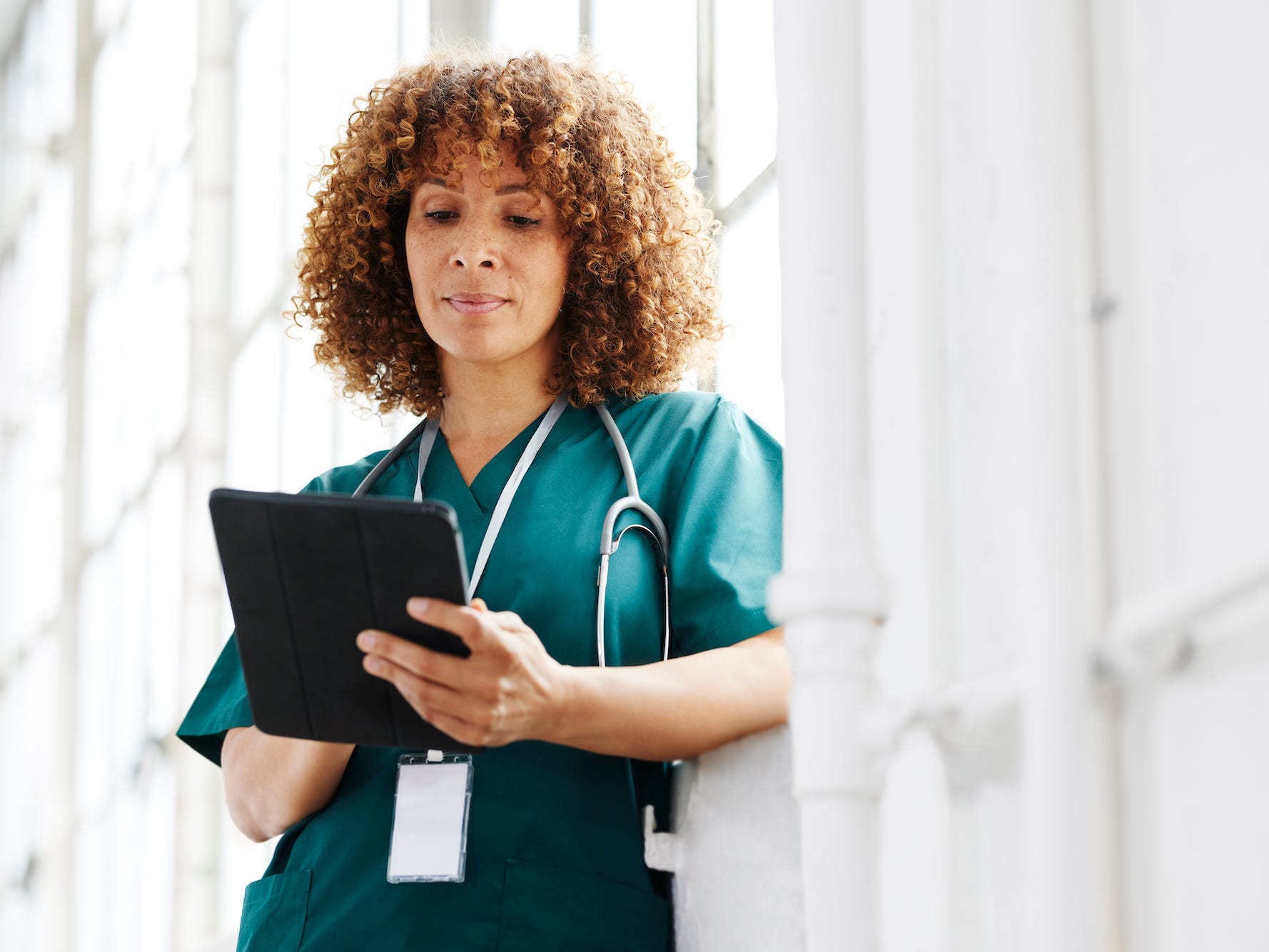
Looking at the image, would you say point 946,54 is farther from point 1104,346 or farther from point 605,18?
point 605,18

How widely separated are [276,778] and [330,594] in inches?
11.4

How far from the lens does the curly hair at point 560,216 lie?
1445mm

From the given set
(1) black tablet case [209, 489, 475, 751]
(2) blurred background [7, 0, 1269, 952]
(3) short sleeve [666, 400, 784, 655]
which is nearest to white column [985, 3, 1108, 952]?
(2) blurred background [7, 0, 1269, 952]

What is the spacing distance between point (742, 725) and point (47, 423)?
12.9 ft

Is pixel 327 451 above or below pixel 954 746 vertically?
above

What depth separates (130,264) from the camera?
413 cm

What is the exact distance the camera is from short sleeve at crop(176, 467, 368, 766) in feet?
4.59

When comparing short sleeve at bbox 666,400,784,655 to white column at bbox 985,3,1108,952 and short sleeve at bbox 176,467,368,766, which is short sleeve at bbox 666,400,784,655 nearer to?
short sleeve at bbox 176,467,368,766

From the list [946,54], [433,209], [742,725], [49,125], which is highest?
[49,125]

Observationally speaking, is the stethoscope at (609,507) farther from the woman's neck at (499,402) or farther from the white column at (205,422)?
the white column at (205,422)

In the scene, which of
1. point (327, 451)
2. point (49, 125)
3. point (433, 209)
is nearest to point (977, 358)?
point (433, 209)

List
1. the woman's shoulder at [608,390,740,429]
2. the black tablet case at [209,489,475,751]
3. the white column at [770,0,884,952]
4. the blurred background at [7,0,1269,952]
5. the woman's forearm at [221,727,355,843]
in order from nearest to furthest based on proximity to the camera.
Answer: the blurred background at [7,0,1269,952]
the white column at [770,0,884,952]
the black tablet case at [209,489,475,751]
the woman's forearm at [221,727,355,843]
the woman's shoulder at [608,390,740,429]

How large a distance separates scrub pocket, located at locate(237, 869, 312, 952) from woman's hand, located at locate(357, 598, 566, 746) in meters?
0.25

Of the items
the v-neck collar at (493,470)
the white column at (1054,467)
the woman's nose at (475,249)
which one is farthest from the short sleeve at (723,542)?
the white column at (1054,467)
